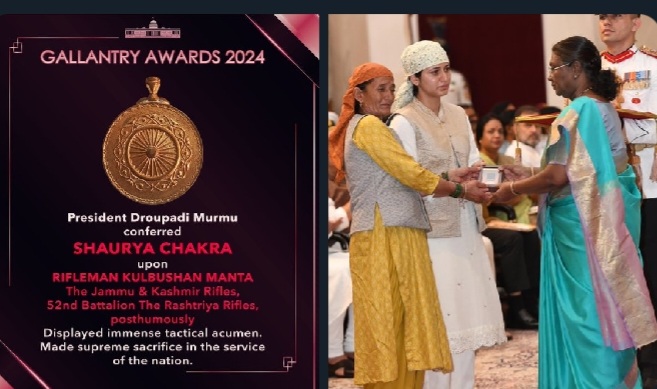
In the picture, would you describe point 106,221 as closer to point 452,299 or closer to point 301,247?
point 301,247

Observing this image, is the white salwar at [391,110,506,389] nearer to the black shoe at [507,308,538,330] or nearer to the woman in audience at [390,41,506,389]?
the woman in audience at [390,41,506,389]

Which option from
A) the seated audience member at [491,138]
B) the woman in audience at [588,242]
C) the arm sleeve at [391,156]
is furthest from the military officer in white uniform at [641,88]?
the seated audience member at [491,138]

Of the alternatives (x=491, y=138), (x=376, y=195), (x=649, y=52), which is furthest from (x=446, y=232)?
(x=491, y=138)

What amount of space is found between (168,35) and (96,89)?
374 millimetres

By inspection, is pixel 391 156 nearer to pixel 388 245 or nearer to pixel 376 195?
pixel 376 195

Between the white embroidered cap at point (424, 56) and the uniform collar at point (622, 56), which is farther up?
the uniform collar at point (622, 56)

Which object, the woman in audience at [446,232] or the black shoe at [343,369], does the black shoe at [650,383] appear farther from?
the black shoe at [343,369]

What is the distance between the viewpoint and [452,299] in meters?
5.12

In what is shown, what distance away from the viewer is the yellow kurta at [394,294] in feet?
16.1

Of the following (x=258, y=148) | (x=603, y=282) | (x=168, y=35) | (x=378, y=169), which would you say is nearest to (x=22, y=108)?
(x=168, y=35)

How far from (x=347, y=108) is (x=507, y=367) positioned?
6.62ft

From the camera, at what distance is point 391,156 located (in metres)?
4.91

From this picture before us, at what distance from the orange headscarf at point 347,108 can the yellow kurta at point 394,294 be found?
11cm

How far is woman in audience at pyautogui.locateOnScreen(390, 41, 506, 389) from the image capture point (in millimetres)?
5094
